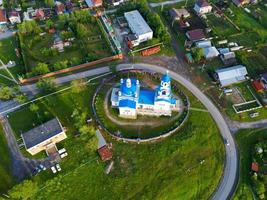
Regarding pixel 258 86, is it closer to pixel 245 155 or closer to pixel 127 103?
pixel 245 155

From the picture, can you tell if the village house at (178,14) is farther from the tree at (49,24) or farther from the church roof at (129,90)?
the tree at (49,24)

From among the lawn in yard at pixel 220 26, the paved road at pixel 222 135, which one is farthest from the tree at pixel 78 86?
the lawn in yard at pixel 220 26

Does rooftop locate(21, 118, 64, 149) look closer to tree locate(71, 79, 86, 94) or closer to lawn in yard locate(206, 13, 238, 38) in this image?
tree locate(71, 79, 86, 94)

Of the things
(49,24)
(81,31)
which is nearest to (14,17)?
(49,24)

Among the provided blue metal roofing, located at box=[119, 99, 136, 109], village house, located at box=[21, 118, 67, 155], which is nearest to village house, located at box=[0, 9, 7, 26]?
village house, located at box=[21, 118, 67, 155]

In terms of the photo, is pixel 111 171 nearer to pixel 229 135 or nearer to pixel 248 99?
pixel 229 135

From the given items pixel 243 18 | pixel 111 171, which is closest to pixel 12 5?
pixel 111 171
